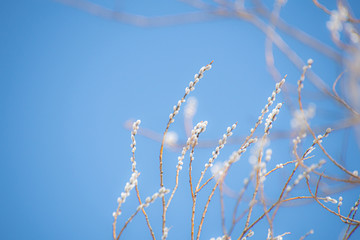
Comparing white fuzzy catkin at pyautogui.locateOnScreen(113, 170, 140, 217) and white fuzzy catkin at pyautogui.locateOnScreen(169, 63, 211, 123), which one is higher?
white fuzzy catkin at pyautogui.locateOnScreen(169, 63, 211, 123)

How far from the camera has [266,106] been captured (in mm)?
1115

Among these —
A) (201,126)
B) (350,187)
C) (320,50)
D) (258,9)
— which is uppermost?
(258,9)

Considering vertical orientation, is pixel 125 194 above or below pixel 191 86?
below

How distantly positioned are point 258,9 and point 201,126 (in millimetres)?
823

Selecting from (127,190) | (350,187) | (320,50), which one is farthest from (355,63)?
(127,190)

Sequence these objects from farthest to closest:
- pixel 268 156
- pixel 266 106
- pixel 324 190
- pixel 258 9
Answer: pixel 324 190 < pixel 258 9 < pixel 266 106 < pixel 268 156

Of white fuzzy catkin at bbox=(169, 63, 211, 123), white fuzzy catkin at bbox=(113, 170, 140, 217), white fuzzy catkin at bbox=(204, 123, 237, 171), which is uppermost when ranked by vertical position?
white fuzzy catkin at bbox=(169, 63, 211, 123)

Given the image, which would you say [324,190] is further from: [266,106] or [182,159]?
[182,159]

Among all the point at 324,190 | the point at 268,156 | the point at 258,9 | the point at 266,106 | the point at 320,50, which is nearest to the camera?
the point at 268,156

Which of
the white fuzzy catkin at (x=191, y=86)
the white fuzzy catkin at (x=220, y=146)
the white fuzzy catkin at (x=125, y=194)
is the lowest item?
the white fuzzy catkin at (x=125, y=194)

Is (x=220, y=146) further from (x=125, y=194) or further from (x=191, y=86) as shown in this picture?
(x=125, y=194)

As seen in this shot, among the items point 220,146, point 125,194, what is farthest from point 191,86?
point 125,194

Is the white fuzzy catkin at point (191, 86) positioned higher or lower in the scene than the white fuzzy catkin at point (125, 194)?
higher

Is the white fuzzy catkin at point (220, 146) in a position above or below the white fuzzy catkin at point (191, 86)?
below
